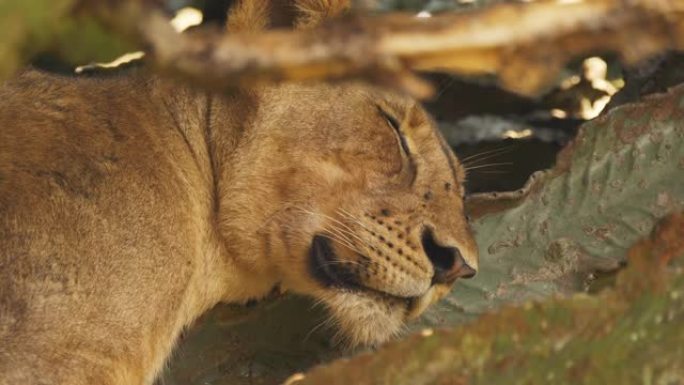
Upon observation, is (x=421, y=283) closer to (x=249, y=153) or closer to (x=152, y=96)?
(x=249, y=153)

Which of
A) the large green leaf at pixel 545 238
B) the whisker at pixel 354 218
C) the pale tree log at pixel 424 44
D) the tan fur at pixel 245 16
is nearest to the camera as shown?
the pale tree log at pixel 424 44

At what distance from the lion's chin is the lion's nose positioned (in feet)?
0.36

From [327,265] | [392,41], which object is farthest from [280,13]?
[392,41]

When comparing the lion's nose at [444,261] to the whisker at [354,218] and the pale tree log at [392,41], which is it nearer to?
the whisker at [354,218]

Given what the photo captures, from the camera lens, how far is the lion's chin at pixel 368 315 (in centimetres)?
301

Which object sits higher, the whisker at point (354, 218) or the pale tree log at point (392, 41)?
the pale tree log at point (392, 41)

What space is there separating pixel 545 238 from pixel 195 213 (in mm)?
979

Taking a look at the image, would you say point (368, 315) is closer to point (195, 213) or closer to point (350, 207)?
point (350, 207)

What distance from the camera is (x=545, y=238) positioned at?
11.2ft

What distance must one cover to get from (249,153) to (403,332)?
587 millimetres

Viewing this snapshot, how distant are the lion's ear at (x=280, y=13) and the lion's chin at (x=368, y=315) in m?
0.69

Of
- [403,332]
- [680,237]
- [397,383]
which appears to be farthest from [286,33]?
[403,332]

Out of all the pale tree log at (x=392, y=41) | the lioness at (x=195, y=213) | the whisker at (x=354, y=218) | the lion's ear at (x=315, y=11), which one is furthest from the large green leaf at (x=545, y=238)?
the pale tree log at (x=392, y=41)

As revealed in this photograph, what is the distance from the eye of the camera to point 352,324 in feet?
10.1
